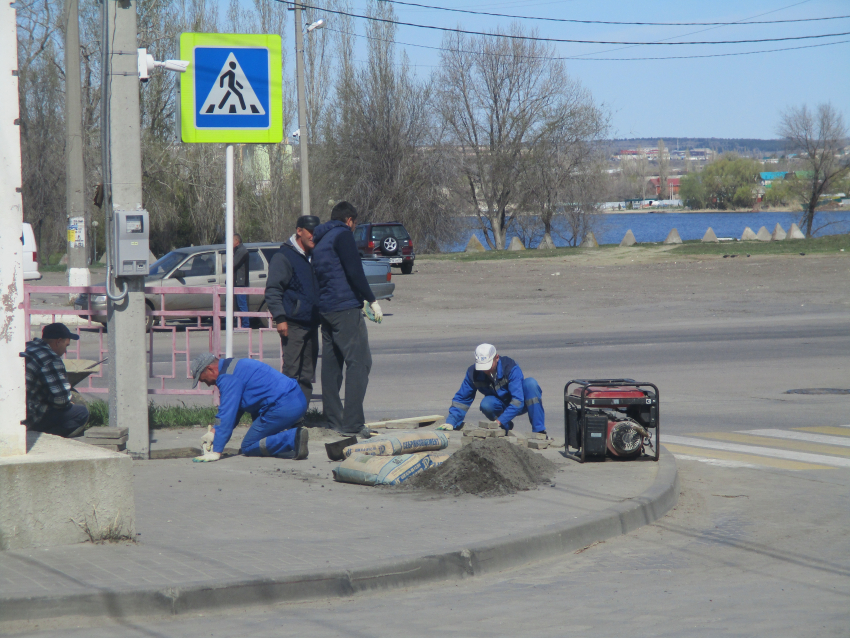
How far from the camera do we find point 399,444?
7.54 meters

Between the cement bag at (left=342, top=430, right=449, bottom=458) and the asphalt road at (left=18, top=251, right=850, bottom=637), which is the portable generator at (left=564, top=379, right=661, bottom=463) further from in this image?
the cement bag at (left=342, top=430, right=449, bottom=458)

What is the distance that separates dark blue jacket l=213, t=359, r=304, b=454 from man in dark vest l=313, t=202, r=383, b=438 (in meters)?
0.61

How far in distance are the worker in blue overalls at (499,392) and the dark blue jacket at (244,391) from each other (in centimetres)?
165

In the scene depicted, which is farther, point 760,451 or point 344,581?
point 760,451

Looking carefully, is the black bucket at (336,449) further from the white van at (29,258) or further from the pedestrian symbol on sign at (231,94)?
the white van at (29,258)

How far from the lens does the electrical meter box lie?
7285 mm

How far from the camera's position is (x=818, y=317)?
2083 centimetres

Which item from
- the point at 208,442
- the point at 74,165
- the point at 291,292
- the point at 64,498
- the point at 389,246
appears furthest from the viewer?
the point at 389,246

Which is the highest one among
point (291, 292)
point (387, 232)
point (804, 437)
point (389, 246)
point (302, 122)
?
point (302, 122)

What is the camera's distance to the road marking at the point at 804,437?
8914 millimetres

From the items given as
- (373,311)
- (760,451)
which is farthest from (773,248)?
(373,311)

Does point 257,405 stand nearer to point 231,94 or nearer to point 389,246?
point 231,94

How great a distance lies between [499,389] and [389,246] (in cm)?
2601

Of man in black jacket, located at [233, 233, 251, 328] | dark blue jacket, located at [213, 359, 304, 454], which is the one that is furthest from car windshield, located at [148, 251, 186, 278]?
dark blue jacket, located at [213, 359, 304, 454]
